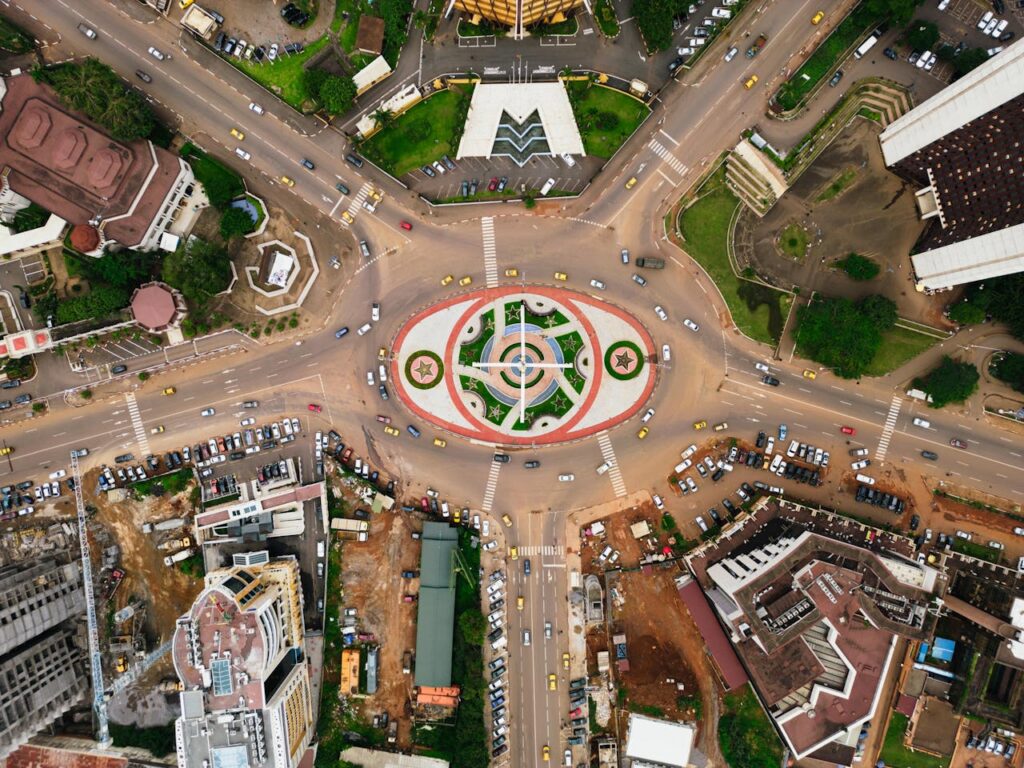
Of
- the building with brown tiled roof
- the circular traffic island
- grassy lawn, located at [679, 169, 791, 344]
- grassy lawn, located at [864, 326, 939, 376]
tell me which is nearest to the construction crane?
the building with brown tiled roof

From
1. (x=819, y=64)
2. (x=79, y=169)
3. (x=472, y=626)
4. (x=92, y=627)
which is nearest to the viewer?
(x=79, y=169)

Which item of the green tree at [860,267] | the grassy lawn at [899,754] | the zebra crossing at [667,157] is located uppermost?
the zebra crossing at [667,157]

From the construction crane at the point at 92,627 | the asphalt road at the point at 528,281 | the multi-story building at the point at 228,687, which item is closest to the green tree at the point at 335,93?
the asphalt road at the point at 528,281

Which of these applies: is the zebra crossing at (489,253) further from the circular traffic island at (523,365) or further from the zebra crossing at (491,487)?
the zebra crossing at (491,487)

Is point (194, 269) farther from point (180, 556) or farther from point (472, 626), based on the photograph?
point (472, 626)

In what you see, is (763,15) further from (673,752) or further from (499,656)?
(673,752)

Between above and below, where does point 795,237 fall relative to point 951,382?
above

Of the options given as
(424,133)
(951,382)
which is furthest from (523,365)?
(951,382)
